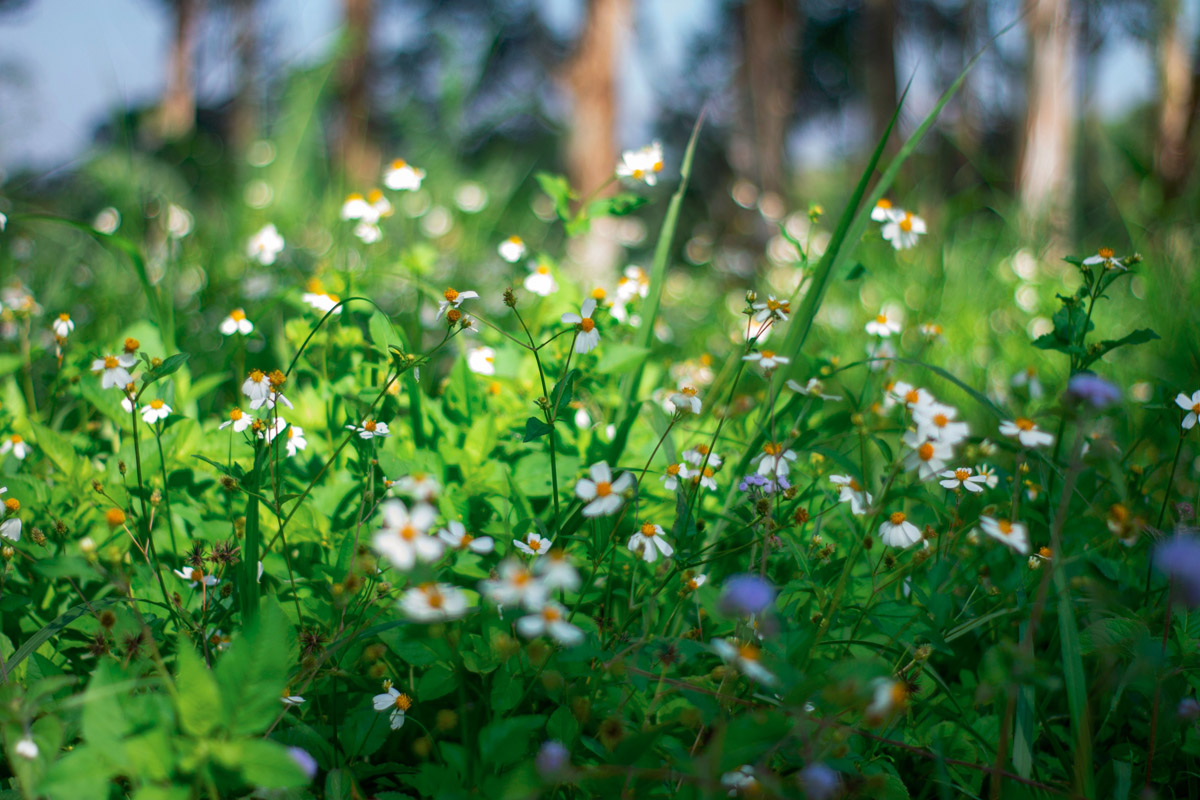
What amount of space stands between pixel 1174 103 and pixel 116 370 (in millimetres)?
6579

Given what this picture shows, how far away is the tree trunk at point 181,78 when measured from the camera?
8477 mm

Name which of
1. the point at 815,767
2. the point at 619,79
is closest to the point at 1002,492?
the point at 815,767

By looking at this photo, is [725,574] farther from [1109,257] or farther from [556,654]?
[1109,257]

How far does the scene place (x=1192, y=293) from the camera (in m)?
2.69

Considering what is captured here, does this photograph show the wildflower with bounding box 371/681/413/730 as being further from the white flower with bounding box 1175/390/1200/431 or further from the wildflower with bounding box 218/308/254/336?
the white flower with bounding box 1175/390/1200/431

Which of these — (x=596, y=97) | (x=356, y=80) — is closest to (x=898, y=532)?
(x=596, y=97)

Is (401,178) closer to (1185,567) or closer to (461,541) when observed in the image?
(461,541)

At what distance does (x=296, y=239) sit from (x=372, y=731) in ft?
9.62

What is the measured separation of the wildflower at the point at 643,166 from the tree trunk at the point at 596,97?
295 cm

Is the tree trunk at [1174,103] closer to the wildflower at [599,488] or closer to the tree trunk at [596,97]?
the tree trunk at [596,97]

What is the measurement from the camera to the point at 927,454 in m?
0.97

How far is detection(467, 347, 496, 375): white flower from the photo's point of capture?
4.66 feet

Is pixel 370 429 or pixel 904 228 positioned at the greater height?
pixel 904 228

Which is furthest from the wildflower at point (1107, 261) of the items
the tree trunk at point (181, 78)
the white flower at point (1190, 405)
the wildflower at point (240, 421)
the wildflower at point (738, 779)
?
the tree trunk at point (181, 78)
